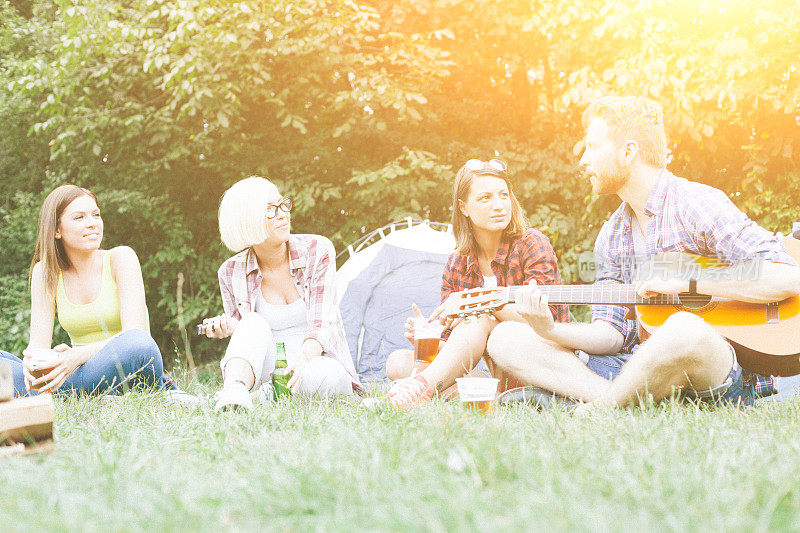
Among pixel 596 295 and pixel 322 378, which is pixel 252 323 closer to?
pixel 322 378

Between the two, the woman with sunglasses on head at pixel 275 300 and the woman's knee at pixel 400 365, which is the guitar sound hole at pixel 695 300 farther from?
the woman with sunglasses on head at pixel 275 300

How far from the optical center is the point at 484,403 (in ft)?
7.82

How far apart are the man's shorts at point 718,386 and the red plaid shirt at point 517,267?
0.29m

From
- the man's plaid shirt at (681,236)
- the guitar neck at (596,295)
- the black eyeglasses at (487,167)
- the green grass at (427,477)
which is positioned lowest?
the green grass at (427,477)

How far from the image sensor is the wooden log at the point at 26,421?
172 cm

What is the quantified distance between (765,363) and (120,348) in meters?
2.48

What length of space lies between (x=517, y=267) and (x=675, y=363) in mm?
944

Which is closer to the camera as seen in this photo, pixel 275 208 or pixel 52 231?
pixel 275 208

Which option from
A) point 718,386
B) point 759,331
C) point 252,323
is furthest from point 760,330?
point 252,323

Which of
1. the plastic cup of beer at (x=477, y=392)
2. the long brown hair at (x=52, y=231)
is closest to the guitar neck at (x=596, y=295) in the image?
the plastic cup of beer at (x=477, y=392)

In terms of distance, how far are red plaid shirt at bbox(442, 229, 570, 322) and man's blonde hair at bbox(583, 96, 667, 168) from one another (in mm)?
556

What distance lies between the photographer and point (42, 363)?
2.95m

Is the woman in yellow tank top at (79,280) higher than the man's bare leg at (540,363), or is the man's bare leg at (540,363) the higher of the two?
the woman in yellow tank top at (79,280)

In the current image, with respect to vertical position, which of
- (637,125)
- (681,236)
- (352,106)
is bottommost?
(681,236)
